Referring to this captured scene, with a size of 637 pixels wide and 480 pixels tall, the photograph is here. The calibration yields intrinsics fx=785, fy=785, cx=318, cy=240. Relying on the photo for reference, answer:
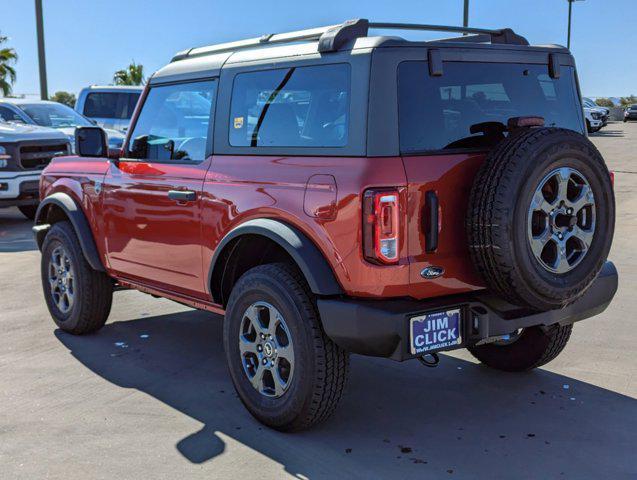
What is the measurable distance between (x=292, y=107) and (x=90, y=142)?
6.42ft

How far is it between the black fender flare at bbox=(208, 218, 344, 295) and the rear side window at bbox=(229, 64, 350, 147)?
43 cm

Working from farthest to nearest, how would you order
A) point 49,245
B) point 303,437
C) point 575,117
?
point 49,245
point 575,117
point 303,437

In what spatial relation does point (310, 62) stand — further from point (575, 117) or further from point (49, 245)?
point (49, 245)

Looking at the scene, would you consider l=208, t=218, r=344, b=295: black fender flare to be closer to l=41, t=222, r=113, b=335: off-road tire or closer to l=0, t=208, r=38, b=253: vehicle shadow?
l=41, t=222, r=113, b=335: off-road tire

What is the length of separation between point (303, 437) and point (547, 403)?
142 cm

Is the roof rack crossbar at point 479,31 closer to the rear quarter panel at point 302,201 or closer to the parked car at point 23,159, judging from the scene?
the rear quarter panel at point 302,201

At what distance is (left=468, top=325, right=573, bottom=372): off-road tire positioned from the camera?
4.62 m

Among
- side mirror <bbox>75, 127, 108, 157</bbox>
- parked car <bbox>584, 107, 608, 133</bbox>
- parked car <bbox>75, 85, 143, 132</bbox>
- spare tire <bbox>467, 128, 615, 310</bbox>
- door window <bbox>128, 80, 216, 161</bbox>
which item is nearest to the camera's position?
spare tire <bbox>467, 128, 615, 310</bbox>

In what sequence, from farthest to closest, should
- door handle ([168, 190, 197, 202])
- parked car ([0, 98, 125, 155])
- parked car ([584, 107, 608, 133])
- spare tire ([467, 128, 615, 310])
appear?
parked car ([584, 107, 608, 133]) → parked car ([0, 98, 125, 155]) → door handle ([168, 190, 197, 202]) → spare tire ([467, 128, 615, 310])

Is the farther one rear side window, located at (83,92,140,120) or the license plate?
rear side window, located at (83,92,140,120)

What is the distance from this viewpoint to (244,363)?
13.5ft

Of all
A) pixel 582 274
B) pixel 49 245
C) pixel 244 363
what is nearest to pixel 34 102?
pixel 49 245

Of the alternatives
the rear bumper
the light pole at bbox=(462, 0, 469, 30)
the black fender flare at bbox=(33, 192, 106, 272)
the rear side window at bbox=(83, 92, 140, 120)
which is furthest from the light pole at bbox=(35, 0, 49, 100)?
the rear bumper

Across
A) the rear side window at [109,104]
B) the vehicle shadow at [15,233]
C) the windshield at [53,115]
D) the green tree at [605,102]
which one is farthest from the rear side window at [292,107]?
the green tree at [605,102]
